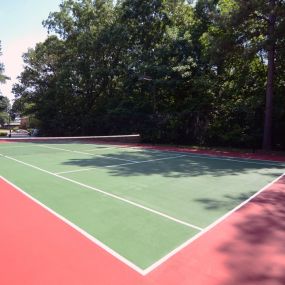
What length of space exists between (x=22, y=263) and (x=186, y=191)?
4.78 m

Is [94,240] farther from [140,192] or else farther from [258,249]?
[140,192]

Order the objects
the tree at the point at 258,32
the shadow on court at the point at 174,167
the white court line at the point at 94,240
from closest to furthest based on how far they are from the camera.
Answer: the white court line at the point at 94,240
the shadow on court at the point at 174,167
the tree at the point at 258,32

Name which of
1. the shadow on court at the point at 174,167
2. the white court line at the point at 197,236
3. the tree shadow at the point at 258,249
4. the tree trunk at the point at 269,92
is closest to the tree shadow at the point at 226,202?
the white court line at the point at 197,236

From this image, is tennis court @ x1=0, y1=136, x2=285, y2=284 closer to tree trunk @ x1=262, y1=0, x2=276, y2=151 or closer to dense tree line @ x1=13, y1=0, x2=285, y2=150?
tree trunk @ x1=262, y1=0, x2=276, y2=151

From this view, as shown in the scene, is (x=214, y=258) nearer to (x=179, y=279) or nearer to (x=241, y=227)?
(x=179, y=279)

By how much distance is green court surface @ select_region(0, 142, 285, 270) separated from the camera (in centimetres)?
508

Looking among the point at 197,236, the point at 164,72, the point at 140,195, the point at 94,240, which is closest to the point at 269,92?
the point at 164,72

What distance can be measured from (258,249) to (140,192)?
3704 millimetres

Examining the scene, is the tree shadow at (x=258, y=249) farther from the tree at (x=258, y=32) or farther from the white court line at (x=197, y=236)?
the tree at (x=258, y=32)

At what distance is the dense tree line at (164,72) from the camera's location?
1752 centimetres

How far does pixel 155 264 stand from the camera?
4129 millimetres

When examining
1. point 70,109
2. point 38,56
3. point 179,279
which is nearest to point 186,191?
point 179,279

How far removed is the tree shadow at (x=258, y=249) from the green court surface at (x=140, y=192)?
635mm

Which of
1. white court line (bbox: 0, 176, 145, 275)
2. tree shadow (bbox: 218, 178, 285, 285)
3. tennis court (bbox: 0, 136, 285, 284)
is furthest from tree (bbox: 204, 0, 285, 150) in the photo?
white court line (bbox: 0, 176, 145, 275)
